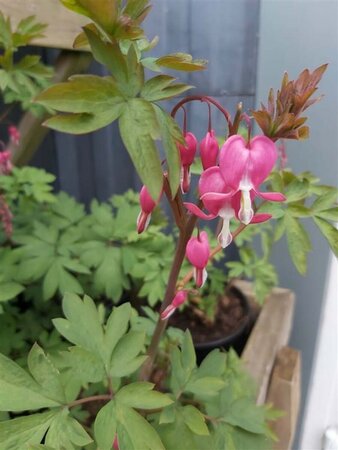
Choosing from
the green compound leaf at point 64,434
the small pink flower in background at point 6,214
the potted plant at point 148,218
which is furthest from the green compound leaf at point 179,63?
the small pink flower in background at point 6,214

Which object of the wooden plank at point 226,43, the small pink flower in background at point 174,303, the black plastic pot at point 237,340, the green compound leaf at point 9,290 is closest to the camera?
the small pink flower in background at point 174,303

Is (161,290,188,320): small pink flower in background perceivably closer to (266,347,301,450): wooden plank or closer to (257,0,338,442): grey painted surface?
(266,347,301,450): wooden plank

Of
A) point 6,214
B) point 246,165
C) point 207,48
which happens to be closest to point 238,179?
point 246,165

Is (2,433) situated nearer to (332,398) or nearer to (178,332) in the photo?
(178,332)

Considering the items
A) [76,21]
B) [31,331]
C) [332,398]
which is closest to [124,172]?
[76,21]

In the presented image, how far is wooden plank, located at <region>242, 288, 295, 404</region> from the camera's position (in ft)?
3.34

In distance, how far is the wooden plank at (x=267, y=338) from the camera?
102 cm

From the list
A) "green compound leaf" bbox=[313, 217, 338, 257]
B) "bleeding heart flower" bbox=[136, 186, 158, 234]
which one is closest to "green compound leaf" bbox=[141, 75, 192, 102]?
"bleeding heart flower" bbox=[136, 186, 158, 234]

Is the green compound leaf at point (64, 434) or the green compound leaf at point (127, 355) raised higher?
the green compound leaf at point (127, 355)

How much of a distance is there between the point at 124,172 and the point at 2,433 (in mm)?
1159

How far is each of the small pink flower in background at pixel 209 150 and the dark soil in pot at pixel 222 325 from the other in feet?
2.47

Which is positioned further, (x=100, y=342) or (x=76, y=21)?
(x=76, y=21)

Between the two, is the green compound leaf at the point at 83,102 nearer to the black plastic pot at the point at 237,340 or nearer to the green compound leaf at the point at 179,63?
the green compound leaf at the point at 179,63

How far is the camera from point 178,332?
0.89 metres
